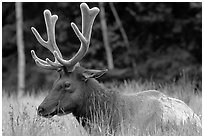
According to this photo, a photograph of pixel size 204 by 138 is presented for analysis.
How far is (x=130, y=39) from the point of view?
19.9 meters

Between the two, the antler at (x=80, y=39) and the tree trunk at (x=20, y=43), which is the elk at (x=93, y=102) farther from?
the tree trunk at (x=20, y=43)

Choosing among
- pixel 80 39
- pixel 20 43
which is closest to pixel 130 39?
pixel 20 43

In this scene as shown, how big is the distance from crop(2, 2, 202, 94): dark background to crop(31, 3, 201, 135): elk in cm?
1128

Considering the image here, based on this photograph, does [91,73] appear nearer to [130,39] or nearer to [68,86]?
[68,86]

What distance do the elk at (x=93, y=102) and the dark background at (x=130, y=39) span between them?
11.3m

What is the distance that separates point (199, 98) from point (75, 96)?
2.77 m

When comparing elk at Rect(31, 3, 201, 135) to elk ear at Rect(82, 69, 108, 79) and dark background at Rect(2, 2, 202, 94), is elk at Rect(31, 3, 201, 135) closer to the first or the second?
elk ear at Rect(82, 69, 108, 79)

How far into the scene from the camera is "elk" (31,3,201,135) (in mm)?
5934

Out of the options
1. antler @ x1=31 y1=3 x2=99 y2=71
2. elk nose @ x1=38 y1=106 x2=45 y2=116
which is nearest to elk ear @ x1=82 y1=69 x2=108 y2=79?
antler @ x1=31 y1=3 x2=99 y2=71

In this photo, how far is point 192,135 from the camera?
5.48 m

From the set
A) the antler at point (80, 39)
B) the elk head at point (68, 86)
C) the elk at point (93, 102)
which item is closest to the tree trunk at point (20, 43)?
the antler at point (80, 39)

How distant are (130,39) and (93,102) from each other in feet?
45.8

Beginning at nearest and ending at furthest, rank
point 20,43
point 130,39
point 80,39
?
point 80,39 < point 20,43 < point 130,39

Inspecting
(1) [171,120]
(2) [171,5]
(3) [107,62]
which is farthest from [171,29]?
(1) [171,120]
